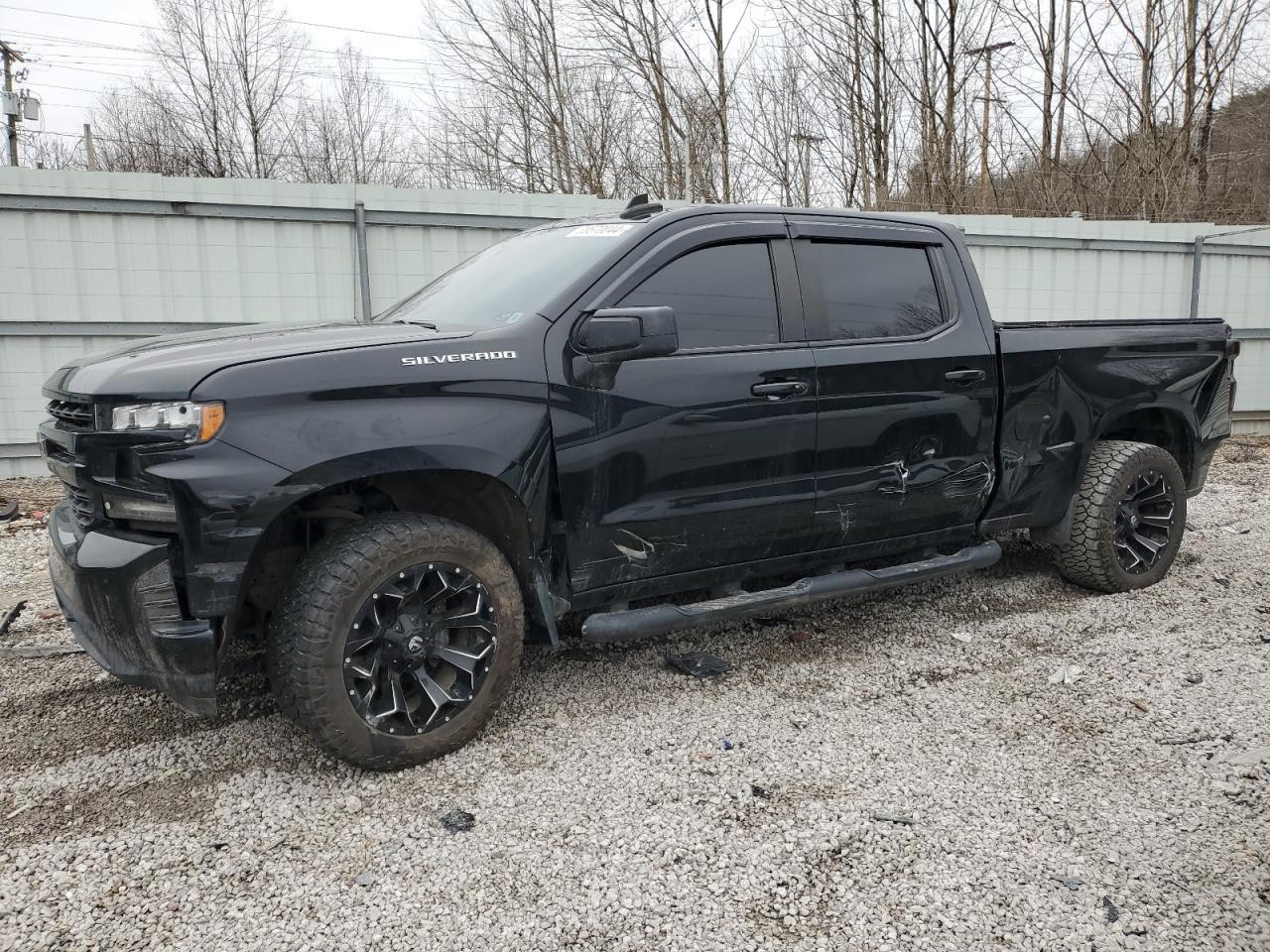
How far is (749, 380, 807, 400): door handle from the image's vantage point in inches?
138

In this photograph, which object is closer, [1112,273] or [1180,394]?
[1180,394]

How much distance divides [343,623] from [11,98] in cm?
2911

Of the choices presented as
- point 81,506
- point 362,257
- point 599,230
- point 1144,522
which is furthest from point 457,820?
point 362,257

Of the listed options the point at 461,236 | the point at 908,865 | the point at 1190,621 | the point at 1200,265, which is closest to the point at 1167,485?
the point at 1190,621

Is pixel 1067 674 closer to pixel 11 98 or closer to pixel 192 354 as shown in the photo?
pixel 192 354

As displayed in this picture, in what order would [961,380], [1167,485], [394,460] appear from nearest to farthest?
1. [394,460]
2. [961,380]
3. [1167,485]

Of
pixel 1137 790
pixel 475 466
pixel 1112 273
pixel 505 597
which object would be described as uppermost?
pixel 1112 273

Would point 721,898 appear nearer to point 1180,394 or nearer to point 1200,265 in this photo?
point 1180,394

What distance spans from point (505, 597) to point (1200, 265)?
455 inches

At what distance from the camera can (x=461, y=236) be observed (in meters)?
8.91

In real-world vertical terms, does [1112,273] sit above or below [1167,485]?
above

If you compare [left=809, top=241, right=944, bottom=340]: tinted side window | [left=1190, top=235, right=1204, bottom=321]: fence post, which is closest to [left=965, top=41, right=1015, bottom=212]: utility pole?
[left=1190, top=235, right=1204, bottom=321]: fence post

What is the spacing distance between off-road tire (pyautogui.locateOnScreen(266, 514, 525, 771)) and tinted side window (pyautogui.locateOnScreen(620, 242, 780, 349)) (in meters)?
1.14

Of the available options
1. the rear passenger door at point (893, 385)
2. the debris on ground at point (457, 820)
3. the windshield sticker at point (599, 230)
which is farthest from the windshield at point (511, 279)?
the debris on ground at point (457, 820)
